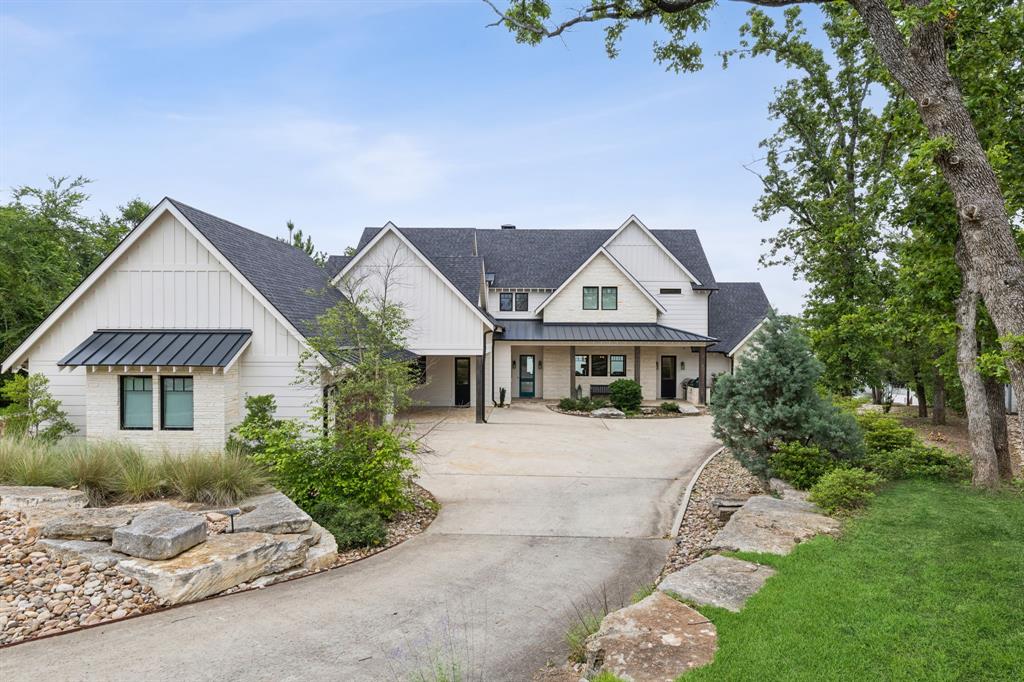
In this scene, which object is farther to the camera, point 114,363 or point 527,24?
point 114,363

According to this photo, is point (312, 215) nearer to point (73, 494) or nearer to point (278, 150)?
point (278, 150)

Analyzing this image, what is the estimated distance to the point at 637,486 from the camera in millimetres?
11992

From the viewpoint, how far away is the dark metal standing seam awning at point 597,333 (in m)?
24.9

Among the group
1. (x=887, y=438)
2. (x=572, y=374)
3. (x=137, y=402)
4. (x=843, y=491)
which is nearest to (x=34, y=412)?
(x=137, y=402)

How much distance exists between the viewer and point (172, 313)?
13266mm

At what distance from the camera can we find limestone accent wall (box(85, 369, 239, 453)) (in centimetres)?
1243

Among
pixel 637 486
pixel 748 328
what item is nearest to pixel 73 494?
pixel 637 486

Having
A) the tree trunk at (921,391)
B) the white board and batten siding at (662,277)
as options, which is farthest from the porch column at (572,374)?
the tree trunk at (921,391)

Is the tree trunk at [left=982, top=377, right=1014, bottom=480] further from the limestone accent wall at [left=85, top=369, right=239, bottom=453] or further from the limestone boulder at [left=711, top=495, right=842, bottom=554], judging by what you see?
the limestone accent wall at [left=85, top=369, right=239, bottom=453]

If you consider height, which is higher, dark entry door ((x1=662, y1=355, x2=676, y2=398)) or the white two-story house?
the white two-story house

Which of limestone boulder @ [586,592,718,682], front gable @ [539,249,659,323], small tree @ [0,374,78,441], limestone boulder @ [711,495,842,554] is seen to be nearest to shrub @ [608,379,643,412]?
front gable @ [539,249,659,323]

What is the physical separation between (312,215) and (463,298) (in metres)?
34.9

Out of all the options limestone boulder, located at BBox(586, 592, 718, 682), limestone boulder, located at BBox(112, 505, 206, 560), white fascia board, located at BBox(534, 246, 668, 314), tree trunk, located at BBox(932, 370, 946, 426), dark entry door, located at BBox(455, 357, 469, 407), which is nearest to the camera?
limestone boulder, located at BBox(586, 592, 718, 682)

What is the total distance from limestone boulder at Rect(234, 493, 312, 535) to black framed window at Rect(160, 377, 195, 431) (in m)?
5.55
